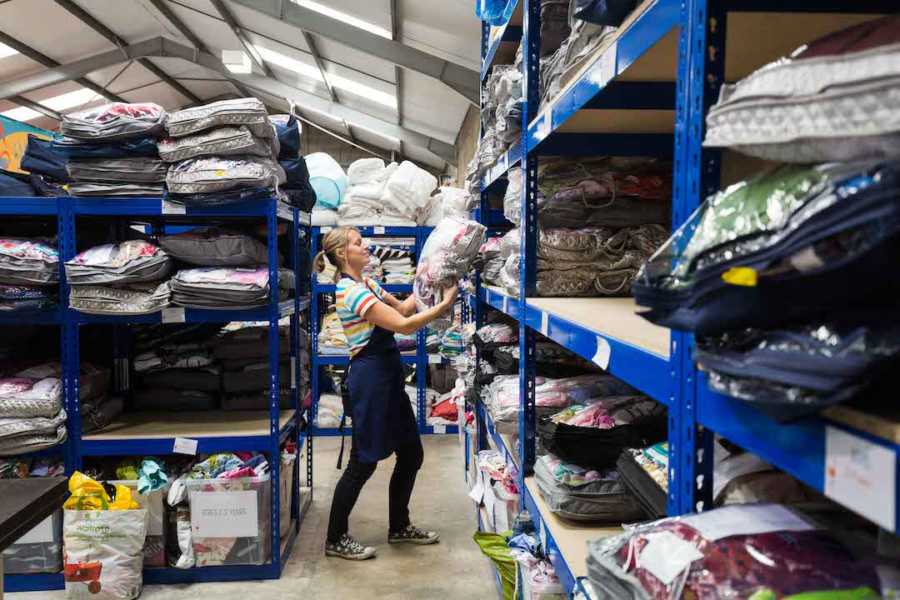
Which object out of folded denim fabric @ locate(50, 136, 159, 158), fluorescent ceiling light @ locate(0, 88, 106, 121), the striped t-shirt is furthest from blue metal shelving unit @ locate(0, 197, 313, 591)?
fluorescent ceiling light @ locate(0, 88, 106, 121)

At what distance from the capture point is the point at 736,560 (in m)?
0.85

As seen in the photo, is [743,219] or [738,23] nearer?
[743,219]

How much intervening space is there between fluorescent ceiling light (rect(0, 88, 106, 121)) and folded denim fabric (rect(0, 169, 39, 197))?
8672mm

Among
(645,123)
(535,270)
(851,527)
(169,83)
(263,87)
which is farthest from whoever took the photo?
(169,83)

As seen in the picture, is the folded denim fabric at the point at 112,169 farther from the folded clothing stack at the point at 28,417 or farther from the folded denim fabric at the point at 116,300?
the folded clothing stack at the point at 28,417

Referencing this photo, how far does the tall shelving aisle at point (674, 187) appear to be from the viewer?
75 centimetres

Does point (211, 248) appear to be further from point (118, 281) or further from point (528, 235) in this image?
point (528, 235)

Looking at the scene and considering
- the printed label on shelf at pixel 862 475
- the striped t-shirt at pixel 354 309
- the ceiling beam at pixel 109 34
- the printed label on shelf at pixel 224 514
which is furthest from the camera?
the ceiling beam at pixel 109 34

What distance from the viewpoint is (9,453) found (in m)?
3.24

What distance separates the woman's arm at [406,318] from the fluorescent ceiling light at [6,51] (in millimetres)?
7433

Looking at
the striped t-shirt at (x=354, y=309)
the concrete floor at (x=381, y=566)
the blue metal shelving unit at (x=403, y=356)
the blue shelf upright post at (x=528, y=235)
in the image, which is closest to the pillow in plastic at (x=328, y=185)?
the blue metal shelving unit at (x=403, y=356)

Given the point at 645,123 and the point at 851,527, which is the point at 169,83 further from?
the point at 851,527

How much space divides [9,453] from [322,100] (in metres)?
7.70

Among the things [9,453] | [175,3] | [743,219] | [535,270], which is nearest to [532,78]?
[535,270]
